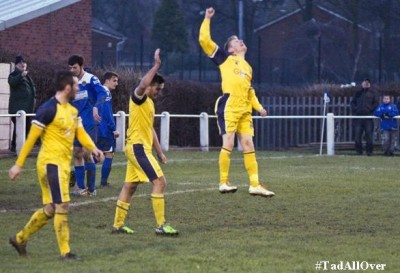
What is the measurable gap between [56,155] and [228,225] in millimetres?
3282

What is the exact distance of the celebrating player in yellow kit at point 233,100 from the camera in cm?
1422

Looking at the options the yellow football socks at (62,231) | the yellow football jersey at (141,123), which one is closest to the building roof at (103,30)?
the yellow football jersey at (141,123)

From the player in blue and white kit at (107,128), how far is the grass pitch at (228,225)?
46cm

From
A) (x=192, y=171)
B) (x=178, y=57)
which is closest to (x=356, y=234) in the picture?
(x=192, y=171)

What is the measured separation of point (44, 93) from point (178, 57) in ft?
63.2

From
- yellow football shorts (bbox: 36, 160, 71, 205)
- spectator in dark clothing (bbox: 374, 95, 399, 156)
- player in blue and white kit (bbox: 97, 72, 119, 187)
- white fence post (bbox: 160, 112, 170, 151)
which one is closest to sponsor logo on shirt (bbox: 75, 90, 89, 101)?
player in blue and white kit (bbox: 97, 72, 119, 187)

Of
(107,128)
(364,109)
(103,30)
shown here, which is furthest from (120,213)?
(103,30)

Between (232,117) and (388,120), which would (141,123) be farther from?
(388,120)

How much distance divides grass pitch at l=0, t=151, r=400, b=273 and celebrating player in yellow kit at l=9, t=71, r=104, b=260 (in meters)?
0.30

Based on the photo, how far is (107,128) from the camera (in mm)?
17094

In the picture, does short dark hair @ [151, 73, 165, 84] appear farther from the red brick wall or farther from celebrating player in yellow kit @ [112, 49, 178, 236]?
the red brick wall

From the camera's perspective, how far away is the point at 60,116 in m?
10.3

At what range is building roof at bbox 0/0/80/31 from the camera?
30350 mm

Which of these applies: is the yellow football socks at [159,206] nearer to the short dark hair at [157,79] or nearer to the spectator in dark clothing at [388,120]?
the short dark hair at [157,79]
